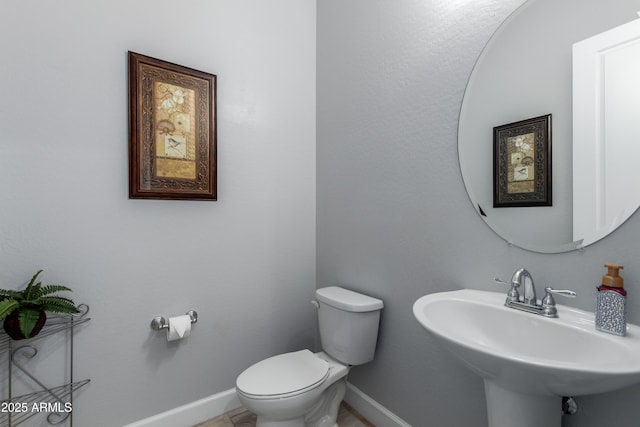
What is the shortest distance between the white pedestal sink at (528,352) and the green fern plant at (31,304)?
1.36 metres

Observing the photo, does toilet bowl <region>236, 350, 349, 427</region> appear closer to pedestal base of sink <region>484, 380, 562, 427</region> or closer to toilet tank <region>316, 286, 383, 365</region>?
toilet tank <region>316, 286, 383, 365</region>

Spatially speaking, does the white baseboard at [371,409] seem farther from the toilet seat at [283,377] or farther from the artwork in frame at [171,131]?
the artwork in frame at [171,131]

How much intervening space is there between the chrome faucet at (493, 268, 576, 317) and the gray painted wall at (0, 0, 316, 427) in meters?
1.28

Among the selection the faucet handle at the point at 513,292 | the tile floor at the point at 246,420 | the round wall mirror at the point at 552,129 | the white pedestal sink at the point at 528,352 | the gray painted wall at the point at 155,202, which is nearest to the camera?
the white pedestal sink at the point at 528,352

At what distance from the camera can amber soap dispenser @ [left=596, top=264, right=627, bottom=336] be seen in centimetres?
78

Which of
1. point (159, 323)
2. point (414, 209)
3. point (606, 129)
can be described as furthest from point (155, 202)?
point (606, 129)

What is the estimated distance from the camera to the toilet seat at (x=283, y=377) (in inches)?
50.3

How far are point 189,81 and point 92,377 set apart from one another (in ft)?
4.94

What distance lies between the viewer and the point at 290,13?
6.40ft

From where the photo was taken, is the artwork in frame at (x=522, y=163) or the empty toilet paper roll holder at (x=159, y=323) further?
the empty toilet paper roll holder at (x=159, y=323)

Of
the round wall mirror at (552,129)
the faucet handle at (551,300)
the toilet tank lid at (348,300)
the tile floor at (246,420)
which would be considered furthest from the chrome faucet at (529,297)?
the tile floor at (246,420)

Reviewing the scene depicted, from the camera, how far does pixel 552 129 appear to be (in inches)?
39.8

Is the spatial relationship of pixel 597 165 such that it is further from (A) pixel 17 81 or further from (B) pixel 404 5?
(A) pixel 17 81

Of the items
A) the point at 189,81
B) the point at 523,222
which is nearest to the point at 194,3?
the point at 189,81
